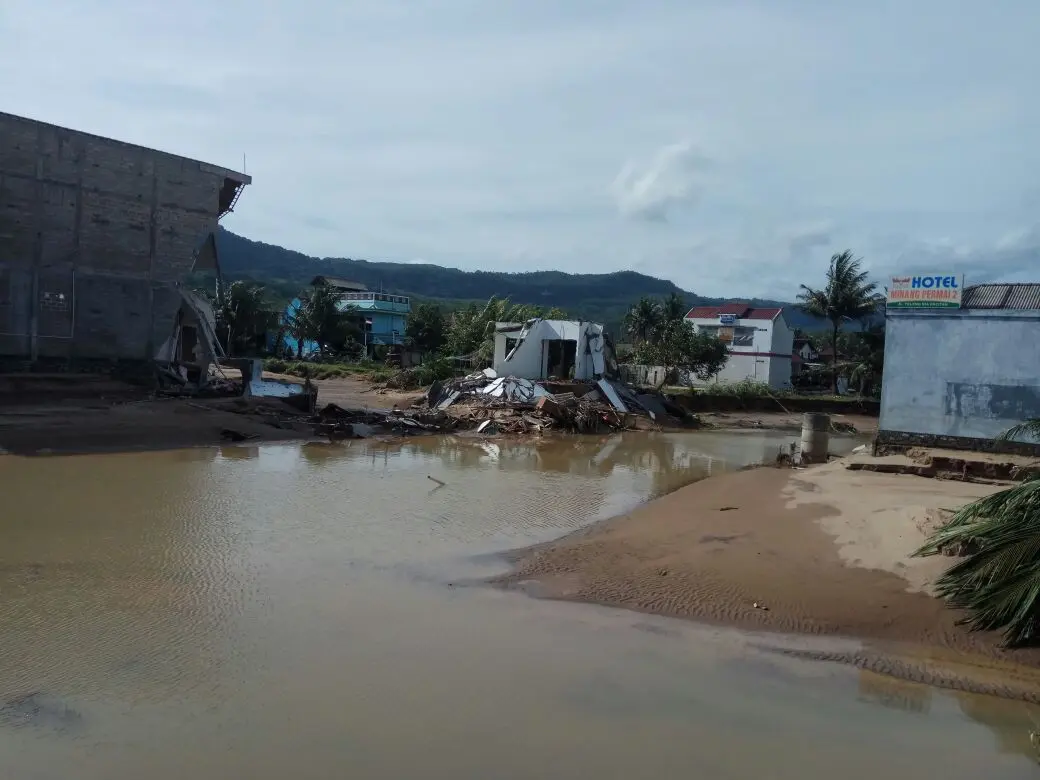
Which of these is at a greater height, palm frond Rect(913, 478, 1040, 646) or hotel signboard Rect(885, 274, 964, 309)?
hotel signboard Rect(885, 274, 964, 309)

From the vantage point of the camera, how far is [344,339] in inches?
2303

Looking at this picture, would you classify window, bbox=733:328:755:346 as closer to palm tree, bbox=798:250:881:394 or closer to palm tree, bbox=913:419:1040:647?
palm tree, bbox=798:250:881:394

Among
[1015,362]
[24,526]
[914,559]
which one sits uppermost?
[1015,362]

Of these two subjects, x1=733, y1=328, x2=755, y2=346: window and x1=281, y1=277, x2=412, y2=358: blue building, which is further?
x1=281, y1=277, x2=412, y2=358: blue building

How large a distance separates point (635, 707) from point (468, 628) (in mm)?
1966

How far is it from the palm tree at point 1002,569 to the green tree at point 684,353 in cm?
3876

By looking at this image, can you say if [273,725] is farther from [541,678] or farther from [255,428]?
[255,428]

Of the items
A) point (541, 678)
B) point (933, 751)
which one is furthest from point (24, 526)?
point (933, 751)

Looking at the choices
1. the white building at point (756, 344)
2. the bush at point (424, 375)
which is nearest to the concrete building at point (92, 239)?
the bush at point (424, 375)

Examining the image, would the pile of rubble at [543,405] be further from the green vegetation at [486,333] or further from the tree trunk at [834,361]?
the tree trunk at [834,361]

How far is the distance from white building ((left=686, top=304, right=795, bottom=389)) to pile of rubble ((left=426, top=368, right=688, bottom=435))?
2560 centimetres

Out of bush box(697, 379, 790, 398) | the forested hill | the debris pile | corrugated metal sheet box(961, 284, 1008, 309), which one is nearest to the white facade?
the debris pile

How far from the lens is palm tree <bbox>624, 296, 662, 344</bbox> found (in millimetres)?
60750

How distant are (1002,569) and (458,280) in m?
153
